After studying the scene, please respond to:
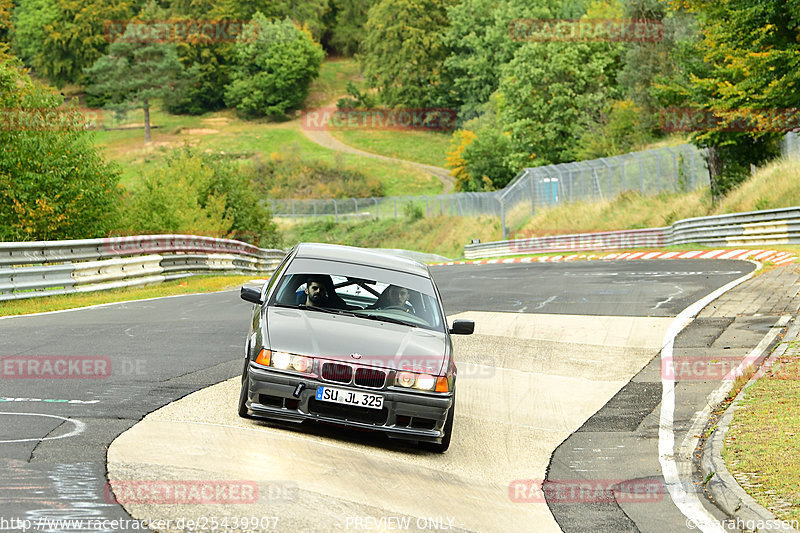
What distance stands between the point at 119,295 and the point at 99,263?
806 millimetres

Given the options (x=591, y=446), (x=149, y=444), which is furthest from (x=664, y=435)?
(x=149, y=444)

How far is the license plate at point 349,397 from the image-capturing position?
25.3ft

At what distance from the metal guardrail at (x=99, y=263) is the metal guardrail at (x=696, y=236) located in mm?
17127

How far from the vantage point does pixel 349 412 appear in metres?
7.77

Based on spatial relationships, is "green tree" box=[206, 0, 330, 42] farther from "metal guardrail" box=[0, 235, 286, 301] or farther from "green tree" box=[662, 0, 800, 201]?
"metal guardrail" box=[0, 235, 286, 301]

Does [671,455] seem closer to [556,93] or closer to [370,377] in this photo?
[370,377]

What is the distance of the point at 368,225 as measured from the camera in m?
77.8

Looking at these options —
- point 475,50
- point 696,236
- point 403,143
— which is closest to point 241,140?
point 403,143

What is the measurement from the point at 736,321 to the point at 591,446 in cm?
704

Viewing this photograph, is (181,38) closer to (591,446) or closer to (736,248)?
(736,248)

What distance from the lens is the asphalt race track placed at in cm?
602

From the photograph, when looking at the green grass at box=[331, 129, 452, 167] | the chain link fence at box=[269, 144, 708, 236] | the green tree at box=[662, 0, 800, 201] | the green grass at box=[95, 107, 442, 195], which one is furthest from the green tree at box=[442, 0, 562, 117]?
the green tree at box=[662, 0, 800, 201]

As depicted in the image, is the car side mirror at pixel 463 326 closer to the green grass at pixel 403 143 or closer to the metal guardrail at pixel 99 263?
the metal guardrail at pixel 99 263

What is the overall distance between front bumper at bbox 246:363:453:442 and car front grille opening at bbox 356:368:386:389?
0.15ft
